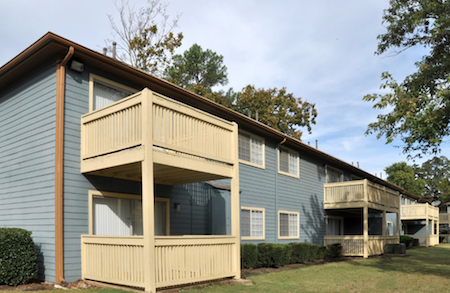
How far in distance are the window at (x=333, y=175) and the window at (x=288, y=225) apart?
492 cm

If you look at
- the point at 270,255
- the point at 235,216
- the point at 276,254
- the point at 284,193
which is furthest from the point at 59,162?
the point at 284,193

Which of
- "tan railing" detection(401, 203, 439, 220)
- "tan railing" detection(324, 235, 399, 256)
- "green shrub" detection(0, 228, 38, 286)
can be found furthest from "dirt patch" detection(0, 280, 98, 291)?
"tan railing" detection(401, 203, 439, 220)

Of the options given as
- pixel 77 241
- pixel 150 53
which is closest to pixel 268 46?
pixel 150 53

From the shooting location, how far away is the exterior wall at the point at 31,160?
395 inches

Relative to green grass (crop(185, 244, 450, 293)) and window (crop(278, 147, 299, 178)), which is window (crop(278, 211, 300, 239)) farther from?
green grass (crop(185, 244, 450, 293))

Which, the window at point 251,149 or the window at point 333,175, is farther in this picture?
the window at point 333,175

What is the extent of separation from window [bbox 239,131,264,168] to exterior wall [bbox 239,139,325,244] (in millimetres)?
328

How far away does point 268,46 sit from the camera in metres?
20.8

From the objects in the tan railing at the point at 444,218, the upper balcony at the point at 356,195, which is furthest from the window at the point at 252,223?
the tan railing at the point at 444,218

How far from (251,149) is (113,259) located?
9390mm

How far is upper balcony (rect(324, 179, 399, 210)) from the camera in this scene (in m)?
21.9

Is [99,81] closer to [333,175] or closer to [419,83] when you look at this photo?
[419,83]

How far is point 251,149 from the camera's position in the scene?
57.4 ft

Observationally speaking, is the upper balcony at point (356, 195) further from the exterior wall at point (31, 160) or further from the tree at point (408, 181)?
the tree at point (408, 181)
